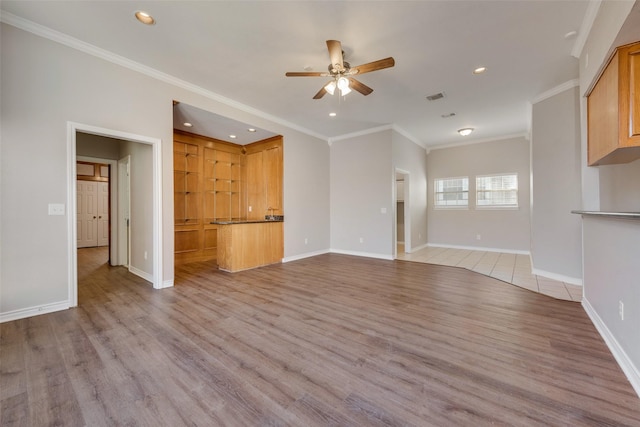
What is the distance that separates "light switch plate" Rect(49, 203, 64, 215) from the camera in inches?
103

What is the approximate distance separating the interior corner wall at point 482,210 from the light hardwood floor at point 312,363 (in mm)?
3726

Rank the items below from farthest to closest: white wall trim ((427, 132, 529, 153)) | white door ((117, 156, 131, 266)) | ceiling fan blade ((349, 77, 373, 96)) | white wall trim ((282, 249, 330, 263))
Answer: white wall trim ((427, 132, 529, 153)) → white wall trim ((282, 249, 330, 263)) → white door ((117, 156, 131, 266)) → ceiling fan blade ((349, 77, 373, 96))

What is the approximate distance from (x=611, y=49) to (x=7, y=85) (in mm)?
5480

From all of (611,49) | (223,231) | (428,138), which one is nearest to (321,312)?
(223,231)

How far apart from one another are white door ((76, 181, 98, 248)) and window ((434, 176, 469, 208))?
10.7m

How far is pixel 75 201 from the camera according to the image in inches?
110

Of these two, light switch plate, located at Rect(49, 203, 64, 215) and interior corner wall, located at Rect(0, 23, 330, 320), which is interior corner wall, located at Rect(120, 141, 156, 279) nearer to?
interior corner wall, located at Rect(0, 23, 330, 320)

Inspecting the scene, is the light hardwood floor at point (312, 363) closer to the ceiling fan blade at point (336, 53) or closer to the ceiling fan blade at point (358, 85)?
the ceiling fan blade at point (358, 85)

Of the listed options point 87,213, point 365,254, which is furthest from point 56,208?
point 87,213

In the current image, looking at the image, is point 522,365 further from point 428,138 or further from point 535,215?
point 428,138

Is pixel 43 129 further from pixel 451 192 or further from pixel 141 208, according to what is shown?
pixel 451 192

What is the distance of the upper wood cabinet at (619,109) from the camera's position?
5.96 ft

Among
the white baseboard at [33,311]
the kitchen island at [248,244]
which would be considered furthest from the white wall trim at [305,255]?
the white baseboard at [33,311]

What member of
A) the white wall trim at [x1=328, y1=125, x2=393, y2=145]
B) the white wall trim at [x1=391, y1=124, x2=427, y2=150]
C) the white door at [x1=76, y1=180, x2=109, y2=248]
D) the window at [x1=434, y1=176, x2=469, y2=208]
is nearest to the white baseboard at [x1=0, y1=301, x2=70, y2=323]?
the white wall trim at [x1=328, y1=125, x2=393, y2=145]
